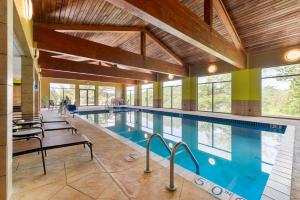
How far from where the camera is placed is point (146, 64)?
6930mm

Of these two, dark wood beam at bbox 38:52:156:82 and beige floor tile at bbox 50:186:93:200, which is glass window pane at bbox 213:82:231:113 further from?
beige floor tile at bbox 50:186:93:200

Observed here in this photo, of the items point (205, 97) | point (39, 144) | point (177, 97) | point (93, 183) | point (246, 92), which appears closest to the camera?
point (93, 183)

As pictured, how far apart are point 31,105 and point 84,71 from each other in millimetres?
3821

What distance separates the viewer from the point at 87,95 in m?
16.7

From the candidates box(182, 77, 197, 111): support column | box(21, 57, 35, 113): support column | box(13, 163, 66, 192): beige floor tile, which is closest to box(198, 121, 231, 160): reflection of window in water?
box(13, 163, 66, 192): beige floor tile

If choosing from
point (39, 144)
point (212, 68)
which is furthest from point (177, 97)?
point (39, 144)

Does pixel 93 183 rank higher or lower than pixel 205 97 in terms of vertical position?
lower

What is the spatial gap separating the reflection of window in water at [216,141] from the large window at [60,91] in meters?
13.9

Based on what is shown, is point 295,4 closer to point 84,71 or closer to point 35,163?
point 35,163

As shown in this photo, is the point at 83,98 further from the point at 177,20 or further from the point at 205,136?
the point at 177,20

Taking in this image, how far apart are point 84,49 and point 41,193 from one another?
4.48 meters

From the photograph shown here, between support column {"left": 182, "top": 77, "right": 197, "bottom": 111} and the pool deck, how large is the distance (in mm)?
7674

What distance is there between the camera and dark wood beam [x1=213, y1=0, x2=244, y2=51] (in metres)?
4.99

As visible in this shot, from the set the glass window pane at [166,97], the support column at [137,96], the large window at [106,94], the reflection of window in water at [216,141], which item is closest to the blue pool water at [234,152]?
the reflection of window in water at [216,141]
